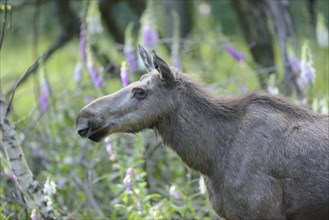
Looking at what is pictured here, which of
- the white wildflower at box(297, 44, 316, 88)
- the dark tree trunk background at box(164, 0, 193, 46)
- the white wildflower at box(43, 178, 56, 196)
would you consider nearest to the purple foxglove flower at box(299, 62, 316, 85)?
the white wildflower at box(297, 44, 316, 88)

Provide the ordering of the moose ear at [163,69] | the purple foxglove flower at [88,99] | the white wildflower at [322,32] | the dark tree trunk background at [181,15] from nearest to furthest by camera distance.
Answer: the moose ear at [163,69]
the white wildflower at [322,32]
the purple foxglove flower at [88,99]
the dark tree trunk background at [181,15]

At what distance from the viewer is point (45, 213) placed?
580 centimetres

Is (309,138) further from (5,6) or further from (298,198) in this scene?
(5,6)

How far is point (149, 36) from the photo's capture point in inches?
272

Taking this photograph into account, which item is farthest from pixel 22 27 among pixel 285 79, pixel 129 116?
pixel 129 116

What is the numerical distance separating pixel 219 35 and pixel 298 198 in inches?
149

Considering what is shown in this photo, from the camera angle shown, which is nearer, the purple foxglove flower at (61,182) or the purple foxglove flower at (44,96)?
the purple foxglove flower at (61,182)

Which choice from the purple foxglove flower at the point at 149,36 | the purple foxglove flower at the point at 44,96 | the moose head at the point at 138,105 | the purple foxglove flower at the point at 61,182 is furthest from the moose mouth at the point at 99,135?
the purple foxglove flower at the point at 44,96

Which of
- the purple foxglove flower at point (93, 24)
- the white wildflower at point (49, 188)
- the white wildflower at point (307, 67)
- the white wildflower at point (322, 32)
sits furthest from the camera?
the white wildflower at point (322, 32)

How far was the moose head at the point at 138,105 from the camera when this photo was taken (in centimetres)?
529

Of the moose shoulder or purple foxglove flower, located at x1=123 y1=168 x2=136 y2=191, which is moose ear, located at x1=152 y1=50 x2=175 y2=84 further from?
purple foxglove flower, located at x1=123 y1=168 x2=136 y2=191

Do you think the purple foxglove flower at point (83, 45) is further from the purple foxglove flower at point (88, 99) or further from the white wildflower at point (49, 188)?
the white wildflower at point (49, 188)

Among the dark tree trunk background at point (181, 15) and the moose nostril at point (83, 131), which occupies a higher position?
the moose nostril at point (83, 131)

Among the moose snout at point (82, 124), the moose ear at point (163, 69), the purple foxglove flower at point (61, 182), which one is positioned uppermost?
the moose ear at point (163, 69)
